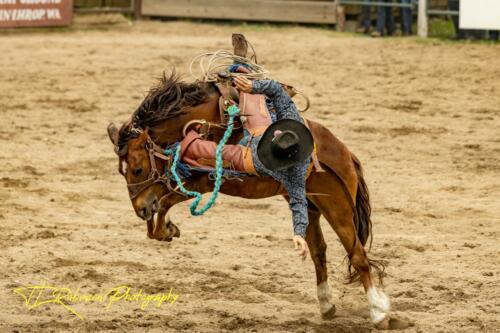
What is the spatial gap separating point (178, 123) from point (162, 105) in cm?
13

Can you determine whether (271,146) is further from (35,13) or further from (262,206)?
(35,13)

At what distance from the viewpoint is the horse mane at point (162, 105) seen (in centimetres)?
578

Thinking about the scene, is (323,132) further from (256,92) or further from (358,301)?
(358,301)

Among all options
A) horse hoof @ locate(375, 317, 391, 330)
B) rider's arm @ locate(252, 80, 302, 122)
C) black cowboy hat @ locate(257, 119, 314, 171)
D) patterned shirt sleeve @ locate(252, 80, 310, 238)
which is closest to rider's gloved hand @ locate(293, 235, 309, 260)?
patterned shirt sleeve @ locate(252, 80, 310, 238)

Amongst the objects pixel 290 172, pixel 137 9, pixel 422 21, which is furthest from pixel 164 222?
pixel 137 9

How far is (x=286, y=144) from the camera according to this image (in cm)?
550

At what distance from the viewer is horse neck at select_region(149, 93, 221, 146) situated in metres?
5.81

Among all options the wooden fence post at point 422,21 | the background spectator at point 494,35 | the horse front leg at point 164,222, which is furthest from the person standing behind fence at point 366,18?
the horse front leg at point 164,222

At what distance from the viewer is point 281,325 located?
6.05m

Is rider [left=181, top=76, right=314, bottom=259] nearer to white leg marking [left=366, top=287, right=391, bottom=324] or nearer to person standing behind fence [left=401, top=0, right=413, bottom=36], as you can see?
white leg marking [left=366, top=287, right=391, bottom=324]

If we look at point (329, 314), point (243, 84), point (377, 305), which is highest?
point (243, 84)

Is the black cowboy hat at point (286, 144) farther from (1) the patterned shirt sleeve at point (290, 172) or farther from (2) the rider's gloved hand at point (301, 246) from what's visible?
(2) the rider's gloved hand at point (301, 246)

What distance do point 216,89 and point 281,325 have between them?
134 cm

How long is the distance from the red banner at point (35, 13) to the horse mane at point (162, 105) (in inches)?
432
